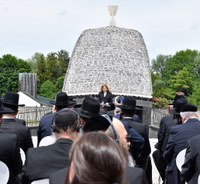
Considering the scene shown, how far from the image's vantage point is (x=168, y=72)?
3629 inches

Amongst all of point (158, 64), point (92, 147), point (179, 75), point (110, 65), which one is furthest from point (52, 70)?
point (92, 147)

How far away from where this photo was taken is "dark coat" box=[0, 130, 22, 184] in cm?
450

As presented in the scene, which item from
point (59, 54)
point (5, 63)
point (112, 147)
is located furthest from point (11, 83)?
point (112, 147)

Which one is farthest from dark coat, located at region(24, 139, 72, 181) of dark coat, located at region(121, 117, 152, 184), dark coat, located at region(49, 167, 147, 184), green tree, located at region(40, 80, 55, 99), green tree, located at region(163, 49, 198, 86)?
green tree, located at region(163, 49, 198, 86)

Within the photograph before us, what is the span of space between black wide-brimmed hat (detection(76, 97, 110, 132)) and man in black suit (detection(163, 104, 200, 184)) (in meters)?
1.68

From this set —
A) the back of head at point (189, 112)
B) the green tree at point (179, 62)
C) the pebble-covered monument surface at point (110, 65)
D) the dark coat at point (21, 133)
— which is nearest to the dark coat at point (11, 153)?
the dark coat at point (21, 133)

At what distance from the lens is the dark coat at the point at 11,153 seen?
14.8 feet

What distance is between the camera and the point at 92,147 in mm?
2131

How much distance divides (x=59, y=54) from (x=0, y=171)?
8924 centimetres

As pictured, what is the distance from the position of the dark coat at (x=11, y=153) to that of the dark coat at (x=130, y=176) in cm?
163

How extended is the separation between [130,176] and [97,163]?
96 cm

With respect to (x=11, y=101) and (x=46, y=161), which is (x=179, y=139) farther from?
(x=46, y=161)

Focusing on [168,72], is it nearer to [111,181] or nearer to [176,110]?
[176,110]

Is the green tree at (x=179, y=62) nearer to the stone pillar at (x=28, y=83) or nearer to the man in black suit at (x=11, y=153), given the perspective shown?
the stone pillar at (x=28, y=83)
